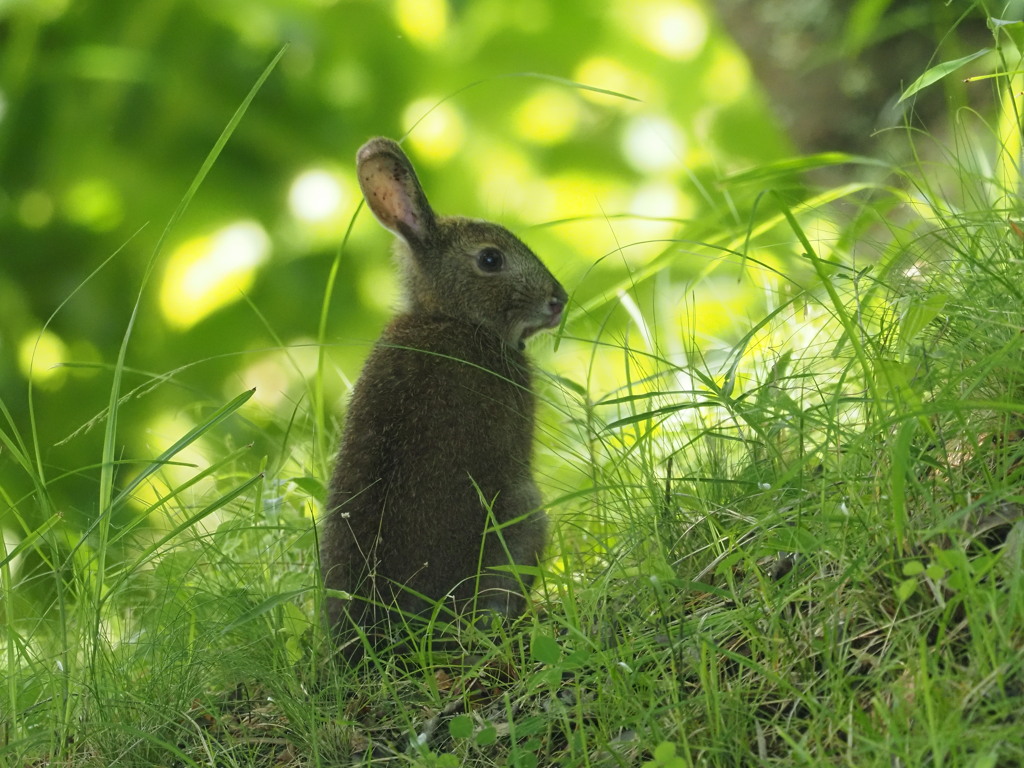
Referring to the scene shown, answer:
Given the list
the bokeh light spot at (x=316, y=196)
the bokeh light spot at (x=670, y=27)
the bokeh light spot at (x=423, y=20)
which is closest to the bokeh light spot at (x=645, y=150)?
the bokeh light spot at (x=670, y=27)

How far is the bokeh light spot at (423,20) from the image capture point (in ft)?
22.5

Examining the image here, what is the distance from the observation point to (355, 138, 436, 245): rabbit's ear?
12.9ft

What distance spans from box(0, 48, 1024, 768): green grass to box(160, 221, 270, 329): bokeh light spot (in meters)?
2.93

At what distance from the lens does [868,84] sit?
613 centimetres

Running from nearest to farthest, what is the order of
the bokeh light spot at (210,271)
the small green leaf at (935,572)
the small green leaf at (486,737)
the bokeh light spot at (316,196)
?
the small green leaf at (935,572) < the small green leaf at (486,737) < the bokeh light spot at (210,271) < the bokeh light spot at (316,196)

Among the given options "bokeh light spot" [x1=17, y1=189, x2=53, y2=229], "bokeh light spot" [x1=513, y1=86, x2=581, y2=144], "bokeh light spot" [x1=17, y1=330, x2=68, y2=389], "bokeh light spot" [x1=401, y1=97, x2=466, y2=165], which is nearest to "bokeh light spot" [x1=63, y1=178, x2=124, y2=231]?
"bokeh light spot" [x1=17, y1=189, x2=53, y2=229]

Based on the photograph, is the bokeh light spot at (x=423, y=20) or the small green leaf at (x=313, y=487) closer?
the small green leaf at (x=313, y=487)

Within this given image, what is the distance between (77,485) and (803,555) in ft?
14.1

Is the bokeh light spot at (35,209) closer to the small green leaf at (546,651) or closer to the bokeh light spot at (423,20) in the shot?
the bokeh light spot at (423,20)

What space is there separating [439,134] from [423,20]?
67 centimetres

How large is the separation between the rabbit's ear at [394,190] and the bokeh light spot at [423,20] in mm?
3042

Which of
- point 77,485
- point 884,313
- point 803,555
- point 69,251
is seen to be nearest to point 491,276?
point 884,313

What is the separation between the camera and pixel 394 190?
13.2 ft

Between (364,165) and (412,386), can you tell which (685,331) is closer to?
(412,386)
